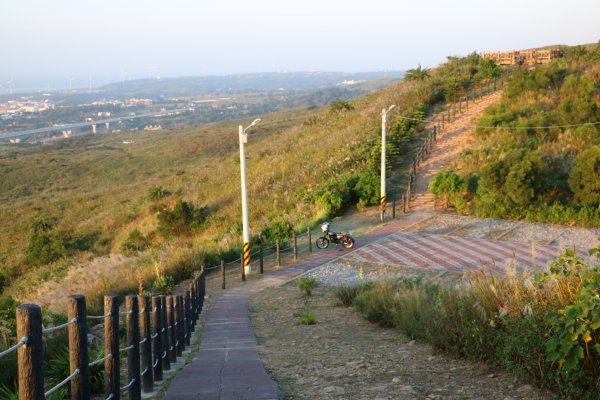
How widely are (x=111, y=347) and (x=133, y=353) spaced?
0.66 m

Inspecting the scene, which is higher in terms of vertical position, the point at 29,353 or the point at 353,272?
the point at 29,353

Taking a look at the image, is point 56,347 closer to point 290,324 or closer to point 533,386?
point 290,324

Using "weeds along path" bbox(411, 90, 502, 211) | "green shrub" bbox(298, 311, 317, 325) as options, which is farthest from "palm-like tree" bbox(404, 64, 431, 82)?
Result: "green shrub" bbox(298, 311, 317, 325)

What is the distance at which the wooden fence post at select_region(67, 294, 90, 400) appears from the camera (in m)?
3.94

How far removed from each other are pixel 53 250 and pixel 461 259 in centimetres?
1975

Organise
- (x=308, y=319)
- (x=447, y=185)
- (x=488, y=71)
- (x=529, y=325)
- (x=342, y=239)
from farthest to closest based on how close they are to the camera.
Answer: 1. (x=488, y=71)
2. (x=447, y=185)
3. (x=342, y=239)
4. (x=308, y=319)
5. (x=529, y=325)

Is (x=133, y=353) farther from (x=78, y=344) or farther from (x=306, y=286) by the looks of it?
(x=306, y=286)

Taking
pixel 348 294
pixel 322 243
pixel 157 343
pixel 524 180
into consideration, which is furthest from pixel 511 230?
pixel 157 343

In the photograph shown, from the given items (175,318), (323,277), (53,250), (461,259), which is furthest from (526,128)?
(175,318)

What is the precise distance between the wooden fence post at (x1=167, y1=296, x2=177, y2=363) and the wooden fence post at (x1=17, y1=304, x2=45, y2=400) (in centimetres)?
410

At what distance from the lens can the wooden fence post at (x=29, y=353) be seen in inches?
128

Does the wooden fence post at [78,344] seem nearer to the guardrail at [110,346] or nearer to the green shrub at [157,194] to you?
the guardrail at [110,346]

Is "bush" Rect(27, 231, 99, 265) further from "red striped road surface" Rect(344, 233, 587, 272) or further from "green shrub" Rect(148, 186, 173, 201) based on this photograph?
"red striped road surface" Rect(344, 233, 587, 272)

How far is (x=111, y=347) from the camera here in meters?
4.68
